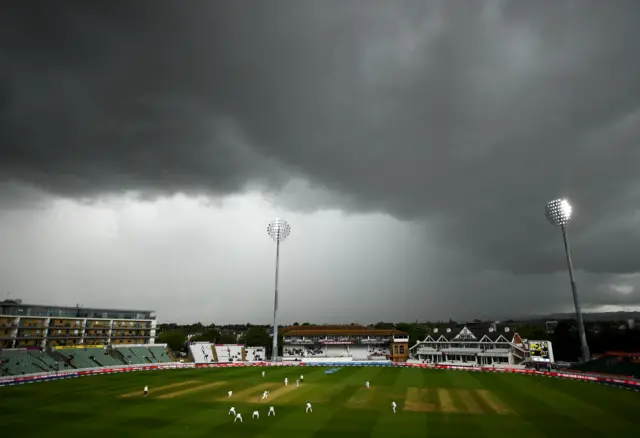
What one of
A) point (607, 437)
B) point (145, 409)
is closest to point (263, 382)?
point (145, 409)

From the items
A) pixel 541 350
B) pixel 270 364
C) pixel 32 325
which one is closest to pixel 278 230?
pixel 270 364

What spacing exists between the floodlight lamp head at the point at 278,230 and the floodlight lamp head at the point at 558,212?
4919cm

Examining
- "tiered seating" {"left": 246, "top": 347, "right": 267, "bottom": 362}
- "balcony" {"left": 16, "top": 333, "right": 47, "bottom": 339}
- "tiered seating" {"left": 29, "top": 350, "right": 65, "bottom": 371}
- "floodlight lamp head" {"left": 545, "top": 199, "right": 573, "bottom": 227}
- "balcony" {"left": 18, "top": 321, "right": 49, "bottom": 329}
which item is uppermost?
"floodlight lamp head" {"left": 545, "top": 199, "right": 573, "bottom": 227}

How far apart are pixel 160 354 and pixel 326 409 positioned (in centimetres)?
6086

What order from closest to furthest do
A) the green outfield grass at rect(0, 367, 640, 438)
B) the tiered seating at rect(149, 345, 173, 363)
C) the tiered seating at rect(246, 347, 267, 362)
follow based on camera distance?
the green outfield grass at rect(0, 367, 640, 438) → the tiered seating at rect(149, 345, 173, 363) → the tiered seating at rect(246, 347, 267, 362)

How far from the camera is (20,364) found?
184 feet

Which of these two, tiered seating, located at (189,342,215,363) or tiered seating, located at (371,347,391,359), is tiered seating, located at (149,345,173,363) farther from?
tiered seating, located at (371,347,391,359)

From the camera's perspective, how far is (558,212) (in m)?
60.2

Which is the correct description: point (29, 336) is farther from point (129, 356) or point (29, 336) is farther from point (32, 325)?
point (129, 356)

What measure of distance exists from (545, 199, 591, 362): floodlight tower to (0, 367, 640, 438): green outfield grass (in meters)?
12.5

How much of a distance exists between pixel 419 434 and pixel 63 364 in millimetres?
63254

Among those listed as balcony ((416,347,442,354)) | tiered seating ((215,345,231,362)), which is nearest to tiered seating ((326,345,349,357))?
balcony ((416,347,442,354))

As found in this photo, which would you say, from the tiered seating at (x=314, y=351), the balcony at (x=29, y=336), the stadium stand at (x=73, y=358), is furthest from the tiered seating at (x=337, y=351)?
the balcony at (x=29, y=336)

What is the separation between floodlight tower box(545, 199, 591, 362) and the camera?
57.6 m
